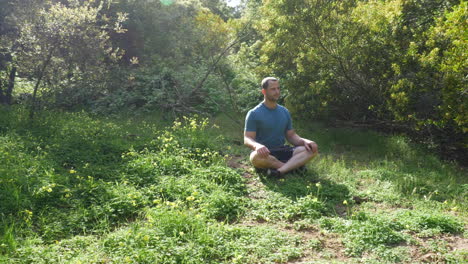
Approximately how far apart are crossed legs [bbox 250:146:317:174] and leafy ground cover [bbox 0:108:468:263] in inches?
7.4

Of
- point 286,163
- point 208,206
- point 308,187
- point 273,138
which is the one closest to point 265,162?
point 286,163

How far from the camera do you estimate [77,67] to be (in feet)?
29.7

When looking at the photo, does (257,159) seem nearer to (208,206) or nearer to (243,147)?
(208,206)

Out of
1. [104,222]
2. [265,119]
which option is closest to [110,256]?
[104,222]

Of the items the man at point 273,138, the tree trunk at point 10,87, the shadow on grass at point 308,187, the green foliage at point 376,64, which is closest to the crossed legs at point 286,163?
the man at point 273,138

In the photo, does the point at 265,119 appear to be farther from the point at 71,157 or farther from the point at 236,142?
the point at 71,157

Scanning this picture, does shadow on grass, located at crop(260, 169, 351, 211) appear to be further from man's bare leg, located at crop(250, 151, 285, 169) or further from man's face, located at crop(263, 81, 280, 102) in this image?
man's face, located at crop(263, 81, 280, 102)

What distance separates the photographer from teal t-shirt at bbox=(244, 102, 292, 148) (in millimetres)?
5449

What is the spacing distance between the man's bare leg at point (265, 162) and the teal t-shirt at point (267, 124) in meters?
0.31

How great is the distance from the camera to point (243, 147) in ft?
23.6

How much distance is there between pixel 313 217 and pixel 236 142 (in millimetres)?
3663

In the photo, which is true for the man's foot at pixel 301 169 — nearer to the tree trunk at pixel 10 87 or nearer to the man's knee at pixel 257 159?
the man's knee at pixel 257 159

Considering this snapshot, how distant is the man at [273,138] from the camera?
5.30 meters

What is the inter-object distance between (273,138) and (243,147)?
5.46ft
